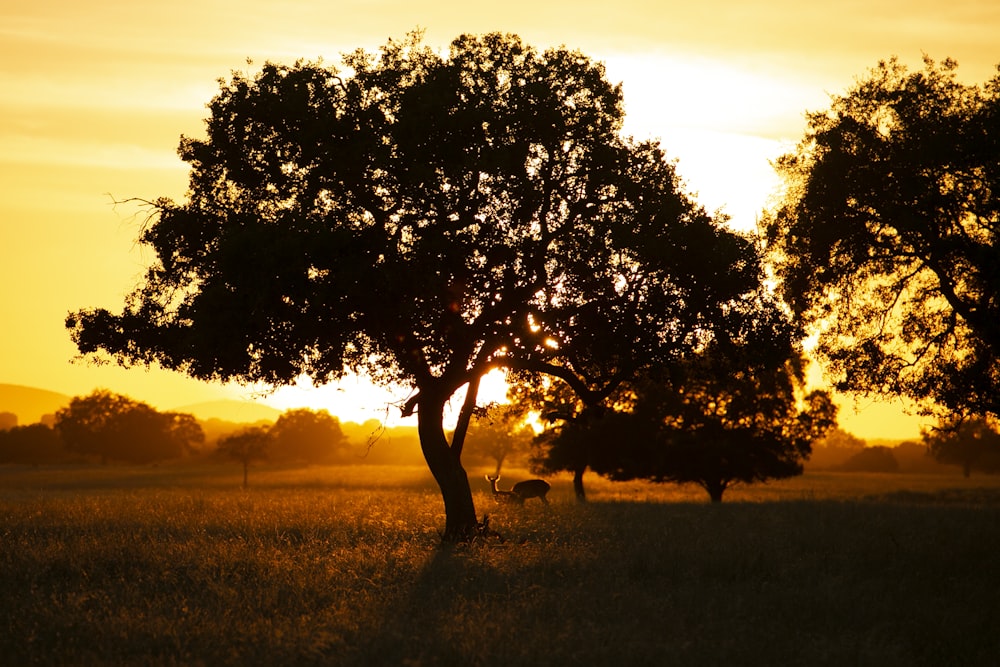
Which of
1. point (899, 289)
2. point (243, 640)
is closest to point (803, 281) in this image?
point (899, 289)

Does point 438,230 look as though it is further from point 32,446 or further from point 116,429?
point 32,446

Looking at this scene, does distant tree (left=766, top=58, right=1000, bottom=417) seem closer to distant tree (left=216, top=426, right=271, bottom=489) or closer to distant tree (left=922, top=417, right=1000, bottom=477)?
distant tree (left=216, top=426, right=271, bottom=489)

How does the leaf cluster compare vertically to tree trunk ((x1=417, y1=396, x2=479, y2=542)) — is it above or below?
above

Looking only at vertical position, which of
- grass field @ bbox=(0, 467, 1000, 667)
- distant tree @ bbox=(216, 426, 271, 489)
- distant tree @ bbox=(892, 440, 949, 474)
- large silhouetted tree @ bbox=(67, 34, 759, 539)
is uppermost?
large silhouetted tree @ bbox=(67, 34, 759, 539)

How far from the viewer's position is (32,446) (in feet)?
360

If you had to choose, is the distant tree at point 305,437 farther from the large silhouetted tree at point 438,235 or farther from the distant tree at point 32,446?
the large silhouetted tree at point 438,235

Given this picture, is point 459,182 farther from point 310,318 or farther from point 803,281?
point 803,281

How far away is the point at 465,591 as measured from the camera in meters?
15.9

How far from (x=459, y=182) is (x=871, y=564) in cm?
1199

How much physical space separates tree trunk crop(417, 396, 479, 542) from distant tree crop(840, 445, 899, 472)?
12153 cm

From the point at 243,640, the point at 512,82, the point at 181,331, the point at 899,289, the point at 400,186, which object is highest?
the point at 512,82

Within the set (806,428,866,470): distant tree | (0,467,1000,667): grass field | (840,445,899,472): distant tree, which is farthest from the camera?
(806,428,866,470): distant tree

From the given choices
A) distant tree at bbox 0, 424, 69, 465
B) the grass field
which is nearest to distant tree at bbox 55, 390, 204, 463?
distant tree at bbox 0, 424, 69, 465

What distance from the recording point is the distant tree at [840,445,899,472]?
436ft
